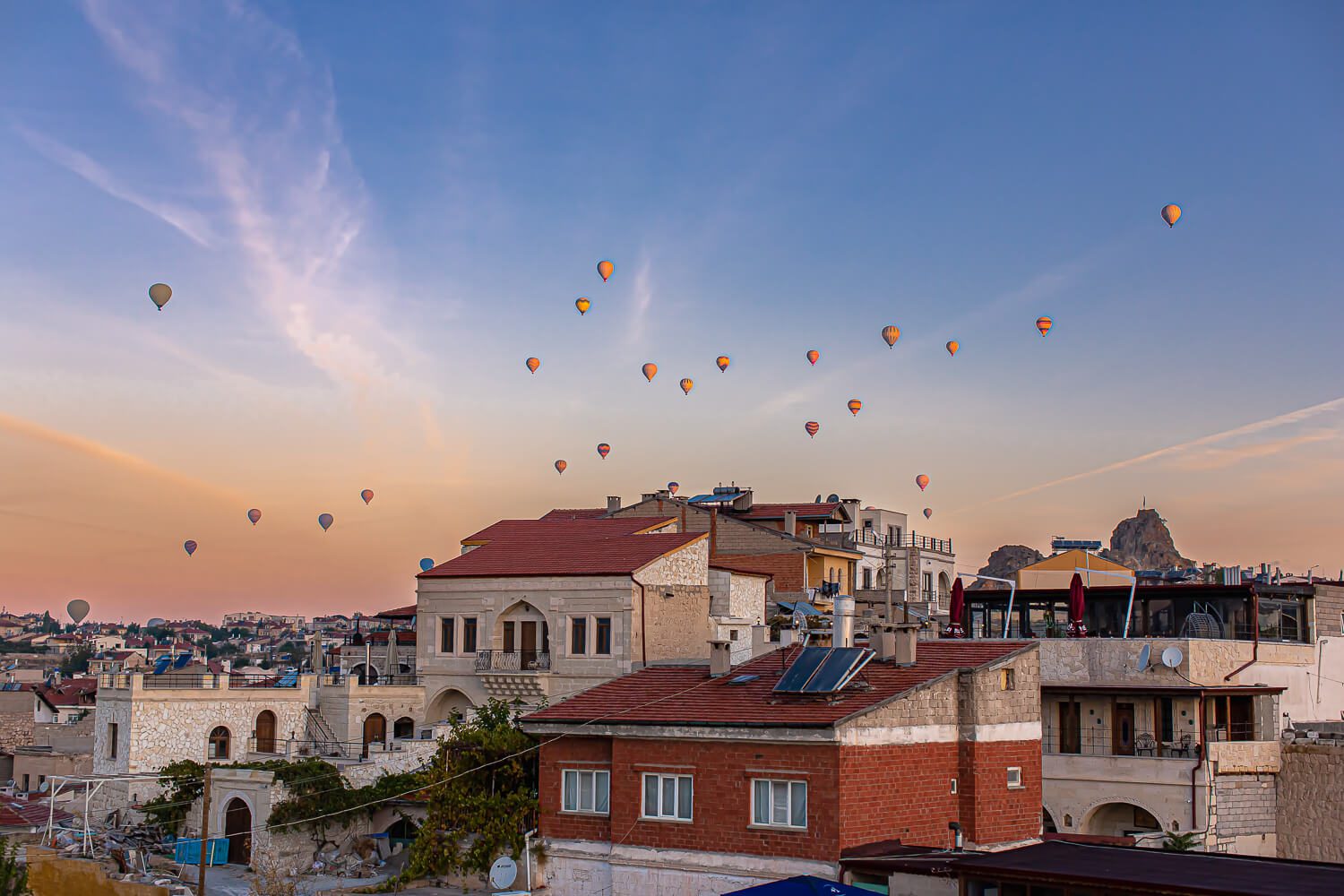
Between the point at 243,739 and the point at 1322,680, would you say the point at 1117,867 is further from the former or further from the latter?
the point at 243,739

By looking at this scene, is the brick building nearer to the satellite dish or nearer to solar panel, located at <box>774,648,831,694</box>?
solar panel, located at <box>774,648,831,694</box>

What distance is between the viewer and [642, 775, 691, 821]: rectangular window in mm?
27484

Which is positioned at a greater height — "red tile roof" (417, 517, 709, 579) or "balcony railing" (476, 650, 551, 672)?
"red tile roof" (417, 517, 709, 579)

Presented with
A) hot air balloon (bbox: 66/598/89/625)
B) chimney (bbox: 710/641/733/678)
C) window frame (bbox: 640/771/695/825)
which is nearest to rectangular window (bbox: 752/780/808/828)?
window frame (bbox: 640/771/695/825)

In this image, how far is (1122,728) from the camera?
4238 cm

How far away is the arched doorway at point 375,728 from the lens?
5378cm

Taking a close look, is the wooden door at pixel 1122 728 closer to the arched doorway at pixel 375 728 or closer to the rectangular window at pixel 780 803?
the rectangular window at pixel 780 803

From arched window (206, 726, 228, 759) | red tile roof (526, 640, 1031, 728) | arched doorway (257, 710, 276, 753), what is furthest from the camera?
arched doorway (257, 710, 276, 753)

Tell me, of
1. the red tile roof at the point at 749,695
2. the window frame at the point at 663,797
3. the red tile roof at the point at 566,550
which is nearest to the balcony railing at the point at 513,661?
the red tile roof at the point at 566,550

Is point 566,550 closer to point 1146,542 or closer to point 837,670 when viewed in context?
point 837,670

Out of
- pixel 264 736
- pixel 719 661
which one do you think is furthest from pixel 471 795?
pixel 264 736

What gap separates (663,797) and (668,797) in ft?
0.37

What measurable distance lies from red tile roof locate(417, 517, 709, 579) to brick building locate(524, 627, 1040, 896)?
66.8 ft

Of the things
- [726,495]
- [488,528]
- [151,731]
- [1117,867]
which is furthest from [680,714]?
[726,495]
